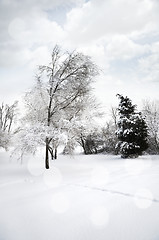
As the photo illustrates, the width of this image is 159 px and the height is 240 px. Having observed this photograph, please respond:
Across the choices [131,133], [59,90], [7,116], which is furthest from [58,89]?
[7,116]

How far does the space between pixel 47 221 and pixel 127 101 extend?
16640mm

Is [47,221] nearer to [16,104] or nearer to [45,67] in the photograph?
[45,67]

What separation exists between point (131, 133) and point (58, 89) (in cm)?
1061

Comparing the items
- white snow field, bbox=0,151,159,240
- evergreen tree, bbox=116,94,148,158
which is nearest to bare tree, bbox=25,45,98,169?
white snow field, bbox=0,151,159,240

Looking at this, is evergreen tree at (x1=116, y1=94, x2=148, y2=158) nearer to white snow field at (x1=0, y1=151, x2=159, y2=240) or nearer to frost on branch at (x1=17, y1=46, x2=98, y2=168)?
frost on branch at (x1=17, y1=46, x2=98, y2=168)

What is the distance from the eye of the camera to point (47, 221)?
3.20 meters

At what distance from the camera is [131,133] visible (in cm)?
1659

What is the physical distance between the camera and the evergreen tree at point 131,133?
1633cm

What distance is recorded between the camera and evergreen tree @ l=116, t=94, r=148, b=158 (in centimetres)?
1633

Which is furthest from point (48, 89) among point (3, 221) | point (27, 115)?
point (3, 221)

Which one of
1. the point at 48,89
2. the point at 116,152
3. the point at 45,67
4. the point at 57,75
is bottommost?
the point at 116,152

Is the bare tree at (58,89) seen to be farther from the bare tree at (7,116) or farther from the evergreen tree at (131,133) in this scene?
the bare tree at (7,116)

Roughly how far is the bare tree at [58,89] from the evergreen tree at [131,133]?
360 inches

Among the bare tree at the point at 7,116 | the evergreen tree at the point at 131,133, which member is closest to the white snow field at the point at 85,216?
the evergreen tree at the point at 131,133
